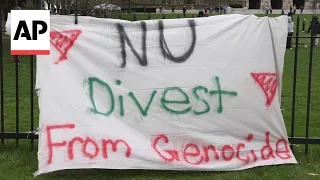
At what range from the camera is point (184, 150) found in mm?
4918

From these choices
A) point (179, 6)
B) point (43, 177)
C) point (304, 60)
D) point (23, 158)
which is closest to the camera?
point (43, 177)

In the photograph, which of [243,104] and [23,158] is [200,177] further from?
[23,158]

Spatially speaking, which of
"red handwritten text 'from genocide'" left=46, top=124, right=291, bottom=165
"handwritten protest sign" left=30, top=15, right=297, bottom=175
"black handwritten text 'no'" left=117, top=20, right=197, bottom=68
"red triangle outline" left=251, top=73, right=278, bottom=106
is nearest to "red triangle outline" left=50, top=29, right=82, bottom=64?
"handwritten protest sign" left=30, top=15, right=297, bottom=175

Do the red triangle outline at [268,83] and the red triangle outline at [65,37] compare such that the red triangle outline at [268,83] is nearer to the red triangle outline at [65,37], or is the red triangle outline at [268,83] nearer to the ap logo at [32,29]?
the red triangle outline at [65,37]

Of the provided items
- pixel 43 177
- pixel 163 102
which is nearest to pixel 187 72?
pixel 163 102

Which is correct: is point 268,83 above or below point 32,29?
below

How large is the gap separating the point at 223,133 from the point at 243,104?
37 cm

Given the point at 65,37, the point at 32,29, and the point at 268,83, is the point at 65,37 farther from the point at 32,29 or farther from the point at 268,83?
the point at 268,83

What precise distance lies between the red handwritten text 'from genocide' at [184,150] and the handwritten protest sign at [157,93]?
1 centimetres

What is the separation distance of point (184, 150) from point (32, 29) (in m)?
2.01

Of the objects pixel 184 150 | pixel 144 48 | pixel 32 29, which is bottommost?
pixel 184 150

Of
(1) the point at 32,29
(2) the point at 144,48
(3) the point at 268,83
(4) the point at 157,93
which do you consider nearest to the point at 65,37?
(1) the point at 32,29

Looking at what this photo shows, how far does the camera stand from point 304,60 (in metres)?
18.7

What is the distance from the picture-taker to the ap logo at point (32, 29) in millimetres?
4875
